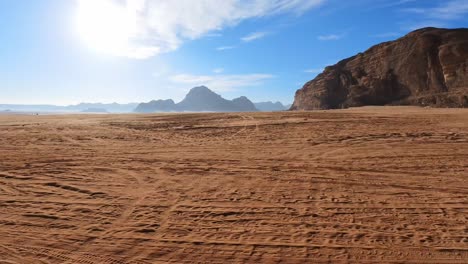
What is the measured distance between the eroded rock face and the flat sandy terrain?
34188 mm

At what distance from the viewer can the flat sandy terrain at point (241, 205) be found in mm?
3582

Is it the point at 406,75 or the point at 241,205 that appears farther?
the point at 406,75

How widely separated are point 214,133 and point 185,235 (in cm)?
989

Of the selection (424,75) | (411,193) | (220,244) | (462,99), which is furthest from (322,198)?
(424,75)

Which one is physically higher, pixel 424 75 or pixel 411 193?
pixel 424 75

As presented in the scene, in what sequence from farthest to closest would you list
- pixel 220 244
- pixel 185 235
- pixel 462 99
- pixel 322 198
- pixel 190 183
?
pixel 462 99, pixel 190 183, pixel 322 198, pixel 185 235, pixel 220 244

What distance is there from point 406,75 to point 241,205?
51.0 m

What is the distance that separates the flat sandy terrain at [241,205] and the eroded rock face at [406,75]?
34188 millimetres

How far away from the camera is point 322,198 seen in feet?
16.8

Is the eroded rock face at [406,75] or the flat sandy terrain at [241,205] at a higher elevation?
the eroded rock face at [406,75]

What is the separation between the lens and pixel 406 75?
153ft

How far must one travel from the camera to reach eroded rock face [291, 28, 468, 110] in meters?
38.9

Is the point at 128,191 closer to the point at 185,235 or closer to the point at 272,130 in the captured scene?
the point at 185,235

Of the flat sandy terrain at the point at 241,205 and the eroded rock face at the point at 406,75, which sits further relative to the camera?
the eroded rock face at the point at 406,75
